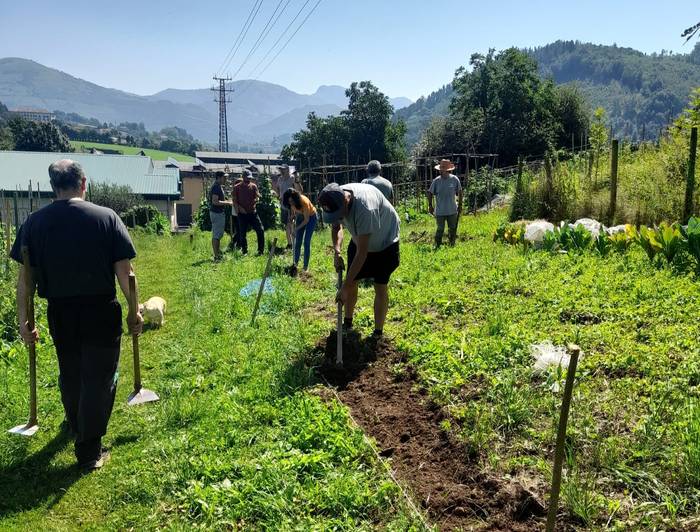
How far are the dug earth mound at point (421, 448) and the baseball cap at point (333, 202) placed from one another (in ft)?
4.40

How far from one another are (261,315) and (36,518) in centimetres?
349

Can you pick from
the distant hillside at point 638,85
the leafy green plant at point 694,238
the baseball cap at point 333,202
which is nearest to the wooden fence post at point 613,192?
the leafy green plant at point 694,238

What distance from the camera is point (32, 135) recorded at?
7138cm

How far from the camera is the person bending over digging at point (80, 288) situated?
10.7 ft

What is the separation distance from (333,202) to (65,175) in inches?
79.6

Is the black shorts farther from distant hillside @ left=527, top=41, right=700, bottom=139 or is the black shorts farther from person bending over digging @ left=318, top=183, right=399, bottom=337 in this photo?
distant hillside @ left=527, top=41, right=700, bottom=139

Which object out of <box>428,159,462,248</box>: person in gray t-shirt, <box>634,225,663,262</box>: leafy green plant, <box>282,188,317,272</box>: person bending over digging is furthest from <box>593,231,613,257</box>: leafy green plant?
<box>282,188,317,272</box>: person bending over digging

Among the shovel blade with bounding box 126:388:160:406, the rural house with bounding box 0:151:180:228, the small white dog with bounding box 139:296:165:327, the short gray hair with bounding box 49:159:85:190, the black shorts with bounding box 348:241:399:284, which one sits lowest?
the shovel blade with bounding box 126:388:160:406

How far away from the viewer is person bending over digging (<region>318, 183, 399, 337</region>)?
443 centimetres

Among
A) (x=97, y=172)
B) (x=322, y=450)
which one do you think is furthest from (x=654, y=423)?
(x=97, y=172)

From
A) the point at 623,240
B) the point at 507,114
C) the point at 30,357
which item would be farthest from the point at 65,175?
the point at 507,114

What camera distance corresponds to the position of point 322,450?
331 cm

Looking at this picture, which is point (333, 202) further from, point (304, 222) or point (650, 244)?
point (650, 244)

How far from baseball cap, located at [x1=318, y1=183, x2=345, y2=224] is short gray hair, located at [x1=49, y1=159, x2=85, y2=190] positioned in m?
1.87
